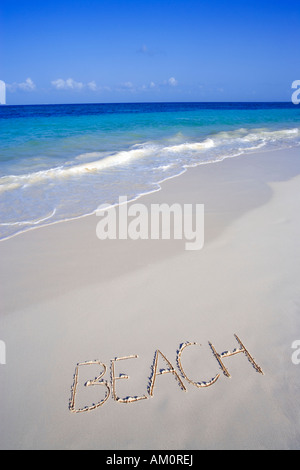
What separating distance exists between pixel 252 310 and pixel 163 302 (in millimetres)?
813

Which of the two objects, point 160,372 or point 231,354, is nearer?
point 160,372

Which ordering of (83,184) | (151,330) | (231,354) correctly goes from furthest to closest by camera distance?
(83,184), (151,330), (231,354)

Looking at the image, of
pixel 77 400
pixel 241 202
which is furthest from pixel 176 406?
pixel 241 202

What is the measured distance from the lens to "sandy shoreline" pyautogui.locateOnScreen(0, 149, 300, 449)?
1815 mm

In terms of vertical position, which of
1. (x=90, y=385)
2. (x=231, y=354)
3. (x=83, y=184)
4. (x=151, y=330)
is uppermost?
(x=83, y=184)

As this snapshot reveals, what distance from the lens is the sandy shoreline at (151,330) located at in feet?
5.96

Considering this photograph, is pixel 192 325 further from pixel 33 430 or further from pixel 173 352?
pixel 33 430

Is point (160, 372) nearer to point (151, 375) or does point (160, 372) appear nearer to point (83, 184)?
point (151, 375)

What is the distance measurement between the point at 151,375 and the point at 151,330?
0.43 m

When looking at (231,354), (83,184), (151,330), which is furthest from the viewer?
(83,184)

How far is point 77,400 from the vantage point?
1965 mm

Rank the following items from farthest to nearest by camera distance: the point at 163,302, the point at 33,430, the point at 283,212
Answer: the point at 283,212
the point at 163,302
the point at 33,430

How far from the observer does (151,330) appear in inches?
98.8

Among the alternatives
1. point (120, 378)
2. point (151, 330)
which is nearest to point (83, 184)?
point (151, 330)
